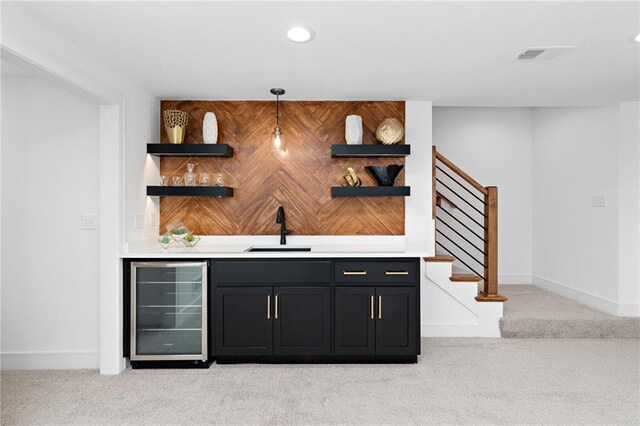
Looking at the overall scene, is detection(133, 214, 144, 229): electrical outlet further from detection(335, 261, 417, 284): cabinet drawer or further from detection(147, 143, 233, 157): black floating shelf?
detection(335, 261, 417, 284): cabinet drawer

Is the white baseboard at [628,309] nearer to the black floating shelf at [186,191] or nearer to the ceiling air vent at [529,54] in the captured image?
the ceiling air vent at [529,54]

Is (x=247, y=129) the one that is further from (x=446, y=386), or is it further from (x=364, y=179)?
(x=446, y=386)

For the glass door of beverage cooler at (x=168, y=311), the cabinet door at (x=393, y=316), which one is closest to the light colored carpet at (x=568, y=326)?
the cabinet door at (x=393, y=316)

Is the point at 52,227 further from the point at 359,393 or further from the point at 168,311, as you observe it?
the point at 359,393

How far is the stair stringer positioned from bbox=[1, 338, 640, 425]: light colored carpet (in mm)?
400

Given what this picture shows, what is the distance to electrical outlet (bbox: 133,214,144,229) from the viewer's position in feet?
11.3

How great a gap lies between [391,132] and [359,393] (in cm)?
224

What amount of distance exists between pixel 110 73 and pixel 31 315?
6.60 feet

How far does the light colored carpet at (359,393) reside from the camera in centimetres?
246

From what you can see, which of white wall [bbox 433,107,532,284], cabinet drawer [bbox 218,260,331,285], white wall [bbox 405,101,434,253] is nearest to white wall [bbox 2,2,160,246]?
cabinet drawer [bbox 218,260,331,285]

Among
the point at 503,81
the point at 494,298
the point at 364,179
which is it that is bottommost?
the point at 494,298

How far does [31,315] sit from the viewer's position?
325cm

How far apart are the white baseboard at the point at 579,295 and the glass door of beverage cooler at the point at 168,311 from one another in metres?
3.95

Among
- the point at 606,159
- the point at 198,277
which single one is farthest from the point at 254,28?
the point at 606,159
